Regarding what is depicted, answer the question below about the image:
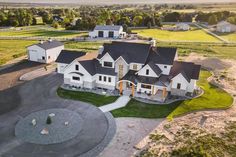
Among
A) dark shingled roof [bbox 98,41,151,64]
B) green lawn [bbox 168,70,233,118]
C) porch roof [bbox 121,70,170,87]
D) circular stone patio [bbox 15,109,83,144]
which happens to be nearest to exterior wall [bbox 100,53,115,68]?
dark shingled roof [bbox 98,41,151,64]

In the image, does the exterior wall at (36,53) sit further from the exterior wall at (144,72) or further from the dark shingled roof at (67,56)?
the exterior wall at (144,72)

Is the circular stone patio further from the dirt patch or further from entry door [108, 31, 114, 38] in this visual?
entry door [108, 31, 114, 38]

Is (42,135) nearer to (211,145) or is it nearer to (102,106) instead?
(102,106)

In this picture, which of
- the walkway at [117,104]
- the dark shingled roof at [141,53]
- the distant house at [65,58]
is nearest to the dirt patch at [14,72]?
the distant house at [65,58]

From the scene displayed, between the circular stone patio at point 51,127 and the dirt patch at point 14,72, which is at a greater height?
the dirt patch at point 14,72

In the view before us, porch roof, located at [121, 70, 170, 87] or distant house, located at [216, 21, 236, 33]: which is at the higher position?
distant house, located at [216, 21, 236, 33]

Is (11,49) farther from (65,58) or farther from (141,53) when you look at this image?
(141,53)
